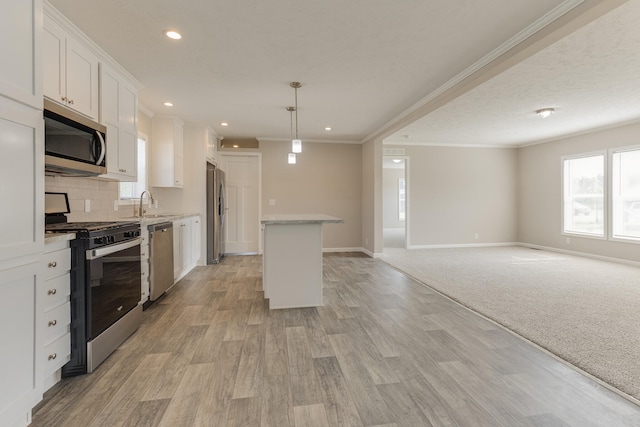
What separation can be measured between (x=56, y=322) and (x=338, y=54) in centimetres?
301

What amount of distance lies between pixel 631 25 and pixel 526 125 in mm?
3539

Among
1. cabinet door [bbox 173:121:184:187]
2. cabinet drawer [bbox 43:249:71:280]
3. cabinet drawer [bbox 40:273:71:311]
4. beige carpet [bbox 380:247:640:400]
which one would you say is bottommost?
beige carpet [bbox 380:247:640:400]

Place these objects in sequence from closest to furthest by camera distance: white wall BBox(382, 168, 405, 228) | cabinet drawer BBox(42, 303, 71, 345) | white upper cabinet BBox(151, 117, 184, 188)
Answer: cabinet drawer BBox(42, 303, 71, 345) < white upper cabinet BBox(151, 117, 184, 188) < white wall BBox(382, 168, 405, 228)

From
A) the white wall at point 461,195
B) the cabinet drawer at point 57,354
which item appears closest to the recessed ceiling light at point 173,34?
the cabinet drawer at point 57,354

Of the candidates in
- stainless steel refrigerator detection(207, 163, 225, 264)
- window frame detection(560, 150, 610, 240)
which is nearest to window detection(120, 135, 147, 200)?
stainless steel refrigerator detection(207, 163, 225, 264)

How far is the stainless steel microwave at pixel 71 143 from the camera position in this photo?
2051 mm

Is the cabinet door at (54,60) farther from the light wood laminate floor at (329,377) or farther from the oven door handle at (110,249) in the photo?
the light wood laminate floor at (329,377)

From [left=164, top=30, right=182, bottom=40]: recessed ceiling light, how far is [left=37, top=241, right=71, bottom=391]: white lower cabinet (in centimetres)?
184

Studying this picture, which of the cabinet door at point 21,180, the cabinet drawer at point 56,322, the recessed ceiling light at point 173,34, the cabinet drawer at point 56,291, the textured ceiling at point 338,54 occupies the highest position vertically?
the textured ceiling at point 338,54

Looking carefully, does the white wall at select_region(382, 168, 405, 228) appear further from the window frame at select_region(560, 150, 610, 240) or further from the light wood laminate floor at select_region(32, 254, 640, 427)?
the light wood laminate floor at select_region(32, 254, 640, 427)

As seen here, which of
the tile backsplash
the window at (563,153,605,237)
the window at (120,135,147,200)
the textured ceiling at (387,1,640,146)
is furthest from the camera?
the window at (563,153,605,237)

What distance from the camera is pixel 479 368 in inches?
82.7

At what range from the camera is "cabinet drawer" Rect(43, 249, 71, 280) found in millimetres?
1799

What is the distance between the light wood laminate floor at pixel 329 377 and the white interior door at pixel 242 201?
3.45 metres
